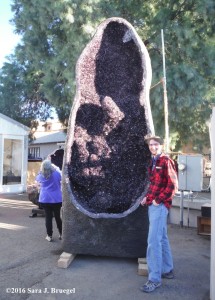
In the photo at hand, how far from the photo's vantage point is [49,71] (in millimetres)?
12406

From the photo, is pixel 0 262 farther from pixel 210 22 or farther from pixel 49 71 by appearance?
pixel 210 22

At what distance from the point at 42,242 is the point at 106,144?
216 cm

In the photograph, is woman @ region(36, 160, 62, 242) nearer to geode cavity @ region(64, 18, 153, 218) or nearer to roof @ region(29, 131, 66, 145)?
geode cavity @ region(64, 18, 153, 218)

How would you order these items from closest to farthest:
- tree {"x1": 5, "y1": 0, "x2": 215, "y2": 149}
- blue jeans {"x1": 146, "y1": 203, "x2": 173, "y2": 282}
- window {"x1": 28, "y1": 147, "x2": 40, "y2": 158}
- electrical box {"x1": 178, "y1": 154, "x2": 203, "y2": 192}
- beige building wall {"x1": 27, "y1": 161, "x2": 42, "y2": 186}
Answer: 1. blue jeans {"x1": 146, "y1": 203, "x2": 173, "y2": 282}
2. electrical box {"x1": 178, "y1": 154, "x2": 203, "y2": 192}
3. tree {"x1": 5, "y1": 0, "x2": 215, "y2": 149}
4. beige building wall {"x1": 27, "y1": 161, "x2": 42, "y2": 186}
5. window {"x1": 28, "y1": 147, "x2": 40, "y2": 158}

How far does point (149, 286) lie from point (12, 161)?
447 inches

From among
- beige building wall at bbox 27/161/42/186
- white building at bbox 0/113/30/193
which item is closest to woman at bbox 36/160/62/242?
white building at bbox 0/113/30/193

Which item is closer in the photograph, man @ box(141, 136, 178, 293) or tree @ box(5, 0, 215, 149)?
man @ box(141, 136, 178, 293)

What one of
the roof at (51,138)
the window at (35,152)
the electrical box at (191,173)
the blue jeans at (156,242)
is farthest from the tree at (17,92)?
the blue jeans at (156,242)

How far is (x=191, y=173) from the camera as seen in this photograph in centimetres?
820

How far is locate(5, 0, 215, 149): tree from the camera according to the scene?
35.7 ft

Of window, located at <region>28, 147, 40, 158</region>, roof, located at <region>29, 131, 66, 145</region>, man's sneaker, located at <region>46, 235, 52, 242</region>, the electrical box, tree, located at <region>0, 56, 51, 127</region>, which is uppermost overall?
tree, located at <region>0, 56, 51, 127</region>

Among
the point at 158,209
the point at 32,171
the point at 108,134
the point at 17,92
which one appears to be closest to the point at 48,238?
the point at 108,134

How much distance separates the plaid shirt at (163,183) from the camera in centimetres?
420

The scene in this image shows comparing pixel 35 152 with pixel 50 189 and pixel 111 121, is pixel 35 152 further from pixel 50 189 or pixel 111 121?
pixel 111 121
